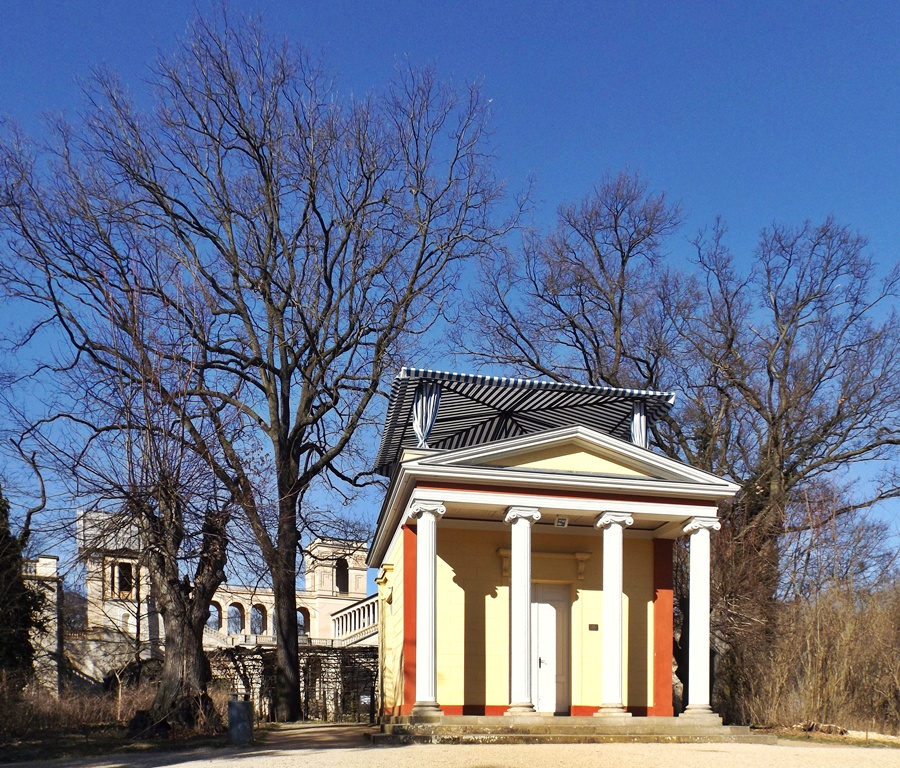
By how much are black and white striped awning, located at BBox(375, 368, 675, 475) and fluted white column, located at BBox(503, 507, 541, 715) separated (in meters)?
3.02

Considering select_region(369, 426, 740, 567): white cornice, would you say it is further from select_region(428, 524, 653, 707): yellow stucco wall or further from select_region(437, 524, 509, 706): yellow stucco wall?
select_region(428, 524, 653, 707): yellow stucco wall

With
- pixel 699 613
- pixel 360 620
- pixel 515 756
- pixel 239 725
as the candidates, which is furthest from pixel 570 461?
pixel 360 620

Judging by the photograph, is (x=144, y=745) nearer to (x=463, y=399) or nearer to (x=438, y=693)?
(x=438, y=693)

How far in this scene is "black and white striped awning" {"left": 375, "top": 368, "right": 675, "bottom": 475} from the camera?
2059 centimetres

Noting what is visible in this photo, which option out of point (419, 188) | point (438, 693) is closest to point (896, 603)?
point (438, 693)

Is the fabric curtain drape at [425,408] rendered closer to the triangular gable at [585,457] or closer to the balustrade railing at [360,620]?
the triangular gable at [585,457]

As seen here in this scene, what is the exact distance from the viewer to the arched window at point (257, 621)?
68537mm

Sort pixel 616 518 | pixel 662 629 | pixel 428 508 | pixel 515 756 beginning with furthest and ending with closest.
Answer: pixel 662 629 → pixel 616 518 → pixel 428 508 → pixel 515 756

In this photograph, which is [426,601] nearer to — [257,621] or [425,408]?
[425,408]

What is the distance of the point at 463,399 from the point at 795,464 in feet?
38.8

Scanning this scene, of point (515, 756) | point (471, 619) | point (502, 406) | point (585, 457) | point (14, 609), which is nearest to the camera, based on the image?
→ point (515, 756)

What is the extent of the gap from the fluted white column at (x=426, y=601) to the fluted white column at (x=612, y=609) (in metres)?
3.09

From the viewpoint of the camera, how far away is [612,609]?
713 inches

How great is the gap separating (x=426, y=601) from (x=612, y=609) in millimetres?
3461
